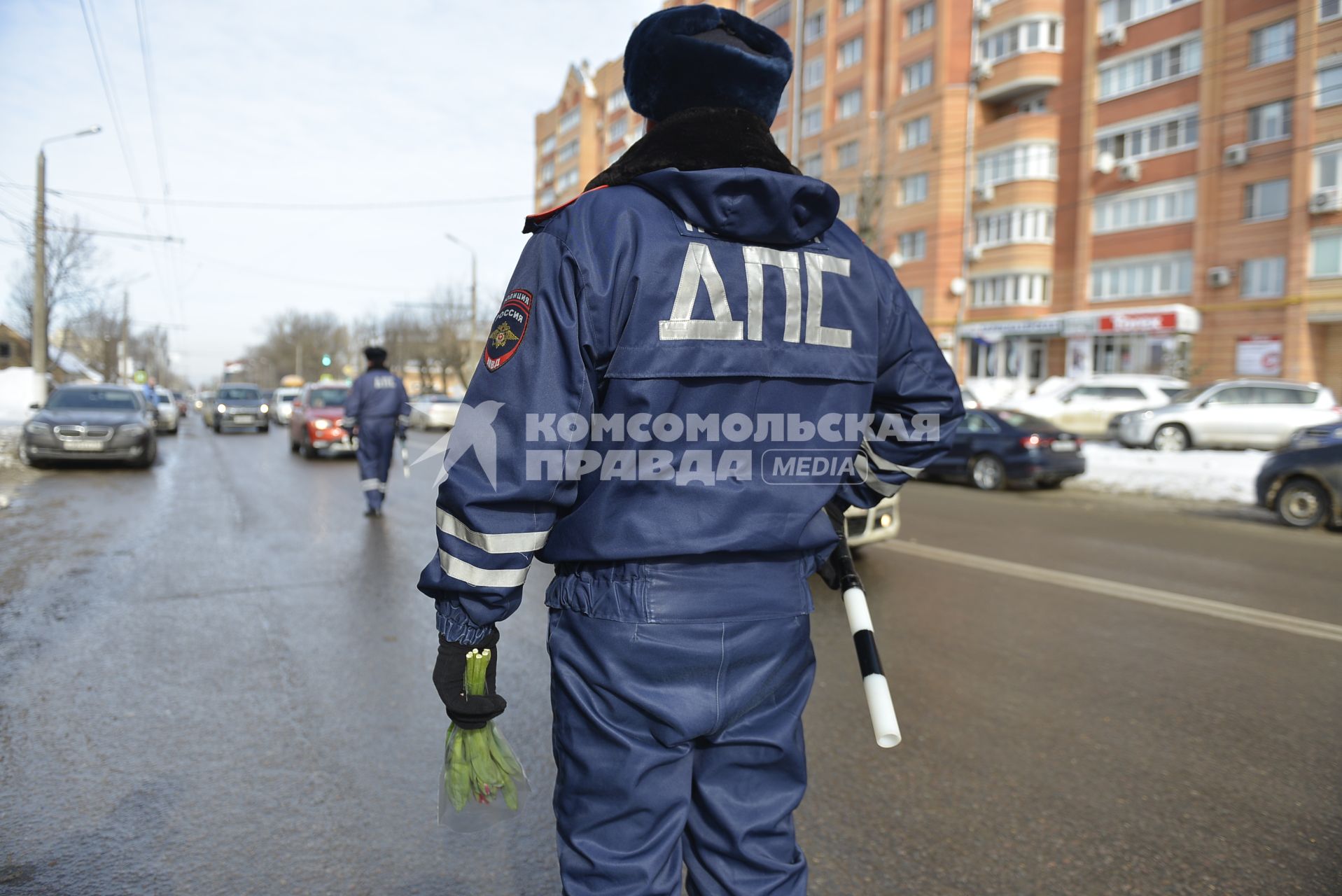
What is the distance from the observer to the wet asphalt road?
2680 mm

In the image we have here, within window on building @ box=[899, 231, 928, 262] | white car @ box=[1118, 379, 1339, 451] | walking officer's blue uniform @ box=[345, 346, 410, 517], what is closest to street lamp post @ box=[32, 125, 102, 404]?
walking officer's blue uniform @ box=[345, 346, 410, 517]

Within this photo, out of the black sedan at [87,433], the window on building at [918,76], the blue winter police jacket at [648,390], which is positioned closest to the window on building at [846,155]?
the window on building at [918,76]

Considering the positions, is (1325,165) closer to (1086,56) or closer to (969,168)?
(1086,56)

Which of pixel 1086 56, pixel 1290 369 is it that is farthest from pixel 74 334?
pixel 1290 369

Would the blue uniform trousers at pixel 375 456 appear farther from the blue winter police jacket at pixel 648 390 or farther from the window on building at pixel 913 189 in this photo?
the window on building at pixel 913 189

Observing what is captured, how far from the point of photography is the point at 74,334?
5584 centimetres

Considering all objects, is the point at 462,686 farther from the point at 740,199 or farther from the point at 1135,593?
the point at 1135,593

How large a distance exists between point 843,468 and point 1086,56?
126 ft

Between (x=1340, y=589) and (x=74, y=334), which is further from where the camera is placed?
(x=74, y=334)

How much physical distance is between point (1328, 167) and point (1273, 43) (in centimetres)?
451

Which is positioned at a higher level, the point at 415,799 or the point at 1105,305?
the point at 1105,305

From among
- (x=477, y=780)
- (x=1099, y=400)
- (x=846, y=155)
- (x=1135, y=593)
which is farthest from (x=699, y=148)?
(x=846, y=155)

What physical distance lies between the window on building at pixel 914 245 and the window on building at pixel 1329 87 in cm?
1495

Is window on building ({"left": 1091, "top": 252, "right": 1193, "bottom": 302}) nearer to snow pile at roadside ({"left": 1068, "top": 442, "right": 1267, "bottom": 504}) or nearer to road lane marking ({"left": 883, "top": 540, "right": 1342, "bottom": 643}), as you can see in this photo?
snow pile at roadside ({"left": 1068, "top": 442, "right": 1267, "bottom": 504})
